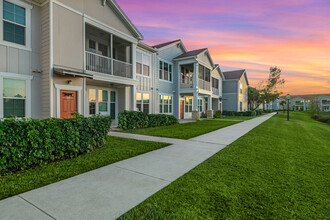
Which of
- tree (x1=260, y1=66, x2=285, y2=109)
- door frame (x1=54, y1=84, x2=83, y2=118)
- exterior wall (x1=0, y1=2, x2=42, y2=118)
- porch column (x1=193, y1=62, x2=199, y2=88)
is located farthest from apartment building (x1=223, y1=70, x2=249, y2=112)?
exterior wall (x1=0, y1=2, x2=42, y2=118)

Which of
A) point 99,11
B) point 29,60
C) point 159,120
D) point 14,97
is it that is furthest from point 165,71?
point 14,97

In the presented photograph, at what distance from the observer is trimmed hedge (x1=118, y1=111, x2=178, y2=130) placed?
34.8 ft

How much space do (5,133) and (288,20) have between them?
53.9ft

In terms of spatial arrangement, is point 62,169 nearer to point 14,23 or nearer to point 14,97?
point 14,97

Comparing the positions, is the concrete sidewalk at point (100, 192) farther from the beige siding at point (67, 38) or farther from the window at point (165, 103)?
the window at point (165, 103)

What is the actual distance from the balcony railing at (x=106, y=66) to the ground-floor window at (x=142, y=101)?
2.45m

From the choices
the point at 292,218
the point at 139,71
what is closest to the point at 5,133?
the point at 292,218

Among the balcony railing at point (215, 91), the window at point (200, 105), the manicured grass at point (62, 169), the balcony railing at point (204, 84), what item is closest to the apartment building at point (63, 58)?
the manicured grass at point (62, 169)

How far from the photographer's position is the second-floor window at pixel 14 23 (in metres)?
6.85

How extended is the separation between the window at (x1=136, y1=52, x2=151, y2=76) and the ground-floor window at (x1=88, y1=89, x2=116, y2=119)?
301cm

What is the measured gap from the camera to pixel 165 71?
56.5ft

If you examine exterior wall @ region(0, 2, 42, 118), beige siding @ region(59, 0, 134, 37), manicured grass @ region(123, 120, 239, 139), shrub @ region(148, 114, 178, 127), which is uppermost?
beige siding @ region(59, 0, 134, 37)

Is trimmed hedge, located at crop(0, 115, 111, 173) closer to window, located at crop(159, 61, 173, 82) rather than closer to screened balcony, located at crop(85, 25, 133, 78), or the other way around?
screened balcony, located at crop(85, 25, 133, 78)

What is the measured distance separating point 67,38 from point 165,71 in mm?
10201
